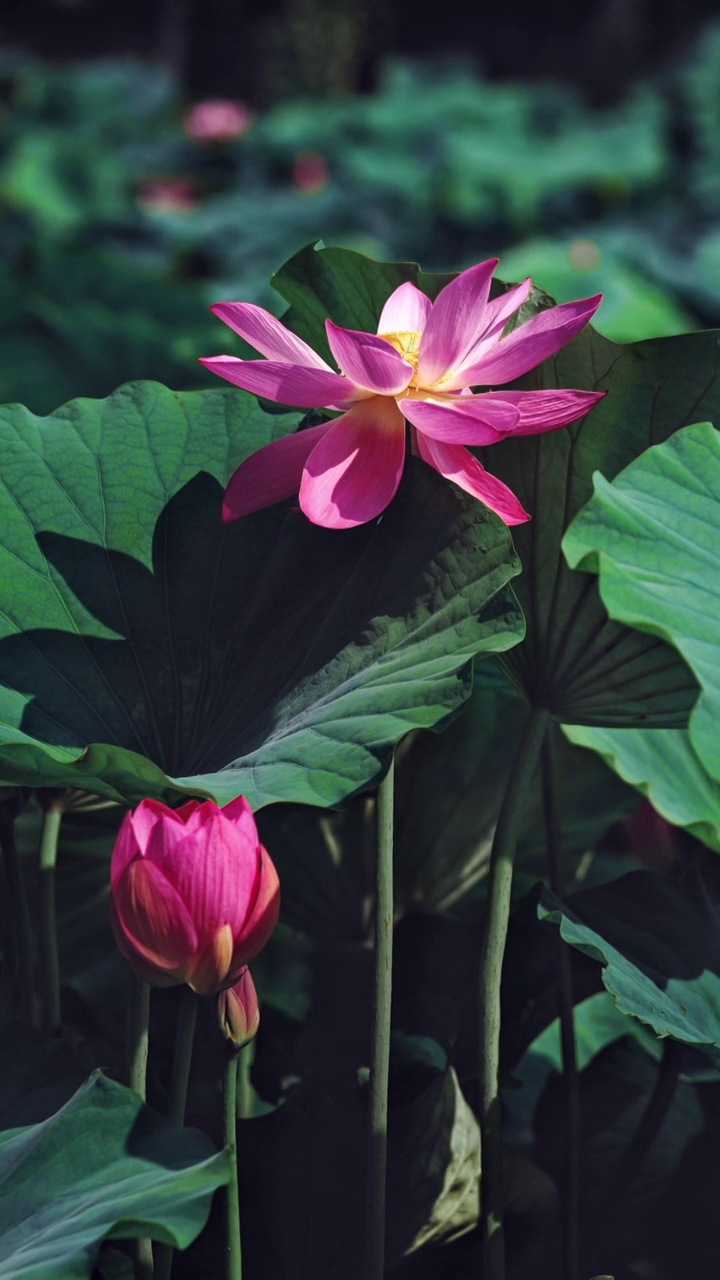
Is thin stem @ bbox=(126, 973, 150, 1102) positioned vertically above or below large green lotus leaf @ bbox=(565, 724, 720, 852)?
below

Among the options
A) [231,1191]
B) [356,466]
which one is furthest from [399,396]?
[231,1191]

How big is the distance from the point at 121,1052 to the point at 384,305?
1.44 feet

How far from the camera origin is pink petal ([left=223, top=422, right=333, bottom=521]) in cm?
66

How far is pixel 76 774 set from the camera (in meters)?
0.57

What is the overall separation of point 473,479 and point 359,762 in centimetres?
15

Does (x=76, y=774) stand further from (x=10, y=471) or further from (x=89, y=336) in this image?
(x=89, y=336)

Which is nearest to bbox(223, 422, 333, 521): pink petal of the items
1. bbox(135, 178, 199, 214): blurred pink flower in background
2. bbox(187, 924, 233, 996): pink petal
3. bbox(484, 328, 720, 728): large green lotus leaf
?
bbox(484, 328, 720, 728): large green lotus leaf

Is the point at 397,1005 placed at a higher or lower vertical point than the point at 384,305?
lower

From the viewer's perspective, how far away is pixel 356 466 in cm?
63

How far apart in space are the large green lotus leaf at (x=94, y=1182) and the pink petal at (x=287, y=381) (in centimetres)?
31

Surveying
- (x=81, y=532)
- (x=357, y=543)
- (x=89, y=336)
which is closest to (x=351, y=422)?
(x=357, y=543)

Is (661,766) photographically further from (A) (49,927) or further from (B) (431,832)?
(A) (49,927)

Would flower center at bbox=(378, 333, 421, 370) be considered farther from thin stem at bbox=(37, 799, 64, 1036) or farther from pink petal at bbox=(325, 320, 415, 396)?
thin stem at bbox=(37, 799, 64, 1036)

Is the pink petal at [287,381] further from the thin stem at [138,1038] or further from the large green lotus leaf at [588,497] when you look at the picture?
the thin stem at [138,1038]
